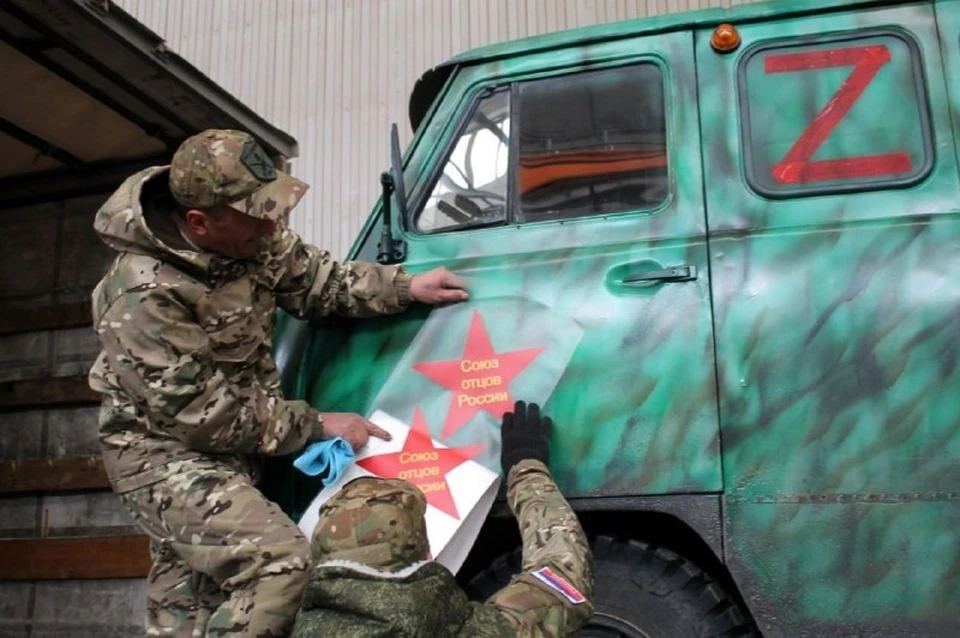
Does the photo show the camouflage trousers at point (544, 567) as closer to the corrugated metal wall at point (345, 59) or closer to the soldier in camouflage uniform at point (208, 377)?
the soldier in camouflage uniform at point (208, 377)

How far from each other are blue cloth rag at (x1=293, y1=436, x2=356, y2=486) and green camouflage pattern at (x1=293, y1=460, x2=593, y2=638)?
710 millimetres

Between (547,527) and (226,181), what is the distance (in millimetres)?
1231

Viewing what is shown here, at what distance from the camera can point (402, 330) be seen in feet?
9.39

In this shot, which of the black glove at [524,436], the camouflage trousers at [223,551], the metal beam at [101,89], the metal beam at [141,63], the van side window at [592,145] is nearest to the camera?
the camouflage trousers at [223,551]

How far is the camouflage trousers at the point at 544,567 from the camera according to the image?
1882mm

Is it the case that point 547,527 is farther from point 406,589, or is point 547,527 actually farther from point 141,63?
point 141,63

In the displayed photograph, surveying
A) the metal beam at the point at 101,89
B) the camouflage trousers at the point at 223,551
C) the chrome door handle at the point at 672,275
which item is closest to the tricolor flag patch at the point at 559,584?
the camouflage trousers at the point at 223,551

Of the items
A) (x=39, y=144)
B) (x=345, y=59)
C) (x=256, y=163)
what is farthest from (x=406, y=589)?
(x=345, y=59)

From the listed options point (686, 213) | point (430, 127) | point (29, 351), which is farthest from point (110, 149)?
point (686, 213)

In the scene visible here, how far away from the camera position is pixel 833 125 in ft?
8.95

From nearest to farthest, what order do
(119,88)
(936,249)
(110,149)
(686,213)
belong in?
(936,249) < (686,213) < (119,88) < (110,149)

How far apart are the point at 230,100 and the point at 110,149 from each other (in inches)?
35.6

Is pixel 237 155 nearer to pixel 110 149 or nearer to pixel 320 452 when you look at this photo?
pixel 320 452

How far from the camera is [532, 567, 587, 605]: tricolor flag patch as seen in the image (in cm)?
198
